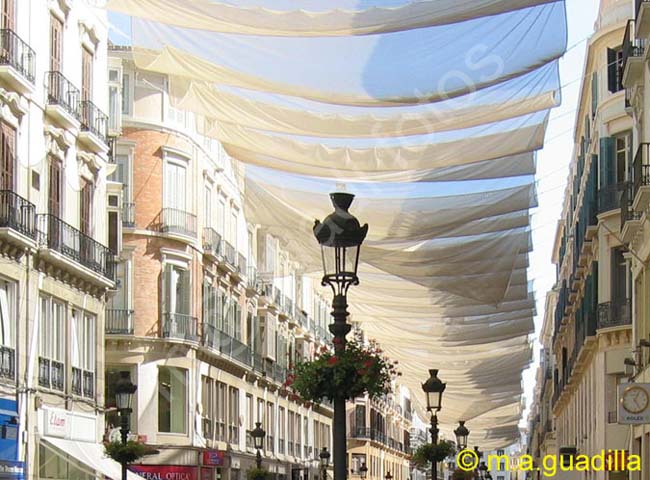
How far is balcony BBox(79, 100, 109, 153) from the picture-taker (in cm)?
3372

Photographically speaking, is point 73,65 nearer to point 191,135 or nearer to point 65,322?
point 65,322

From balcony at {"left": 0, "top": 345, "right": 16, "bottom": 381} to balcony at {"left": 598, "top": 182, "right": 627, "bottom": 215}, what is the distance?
15.0 m

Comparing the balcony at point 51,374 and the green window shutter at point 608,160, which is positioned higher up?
the green window shutter at point 608,160

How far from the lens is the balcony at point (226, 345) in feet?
154

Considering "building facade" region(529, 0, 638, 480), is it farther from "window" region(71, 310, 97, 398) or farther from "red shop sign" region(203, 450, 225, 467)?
"window" region(71, 310, 97, 398)

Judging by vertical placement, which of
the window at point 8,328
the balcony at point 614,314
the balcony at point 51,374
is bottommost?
the balcony at point 51,374

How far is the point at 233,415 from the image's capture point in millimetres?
51625

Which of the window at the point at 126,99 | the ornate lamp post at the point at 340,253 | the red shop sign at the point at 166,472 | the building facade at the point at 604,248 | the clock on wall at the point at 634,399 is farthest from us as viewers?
the window at the point at 126,99

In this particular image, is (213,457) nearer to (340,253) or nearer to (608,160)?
(608,160)

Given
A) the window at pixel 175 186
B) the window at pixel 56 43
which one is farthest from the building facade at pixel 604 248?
the window at pixel 56 43

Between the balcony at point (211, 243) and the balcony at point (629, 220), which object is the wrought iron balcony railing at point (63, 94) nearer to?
the balcony at point (629, 220)

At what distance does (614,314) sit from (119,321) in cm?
1533

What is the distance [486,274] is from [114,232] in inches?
431

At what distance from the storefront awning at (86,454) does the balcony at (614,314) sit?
12.1 meters
